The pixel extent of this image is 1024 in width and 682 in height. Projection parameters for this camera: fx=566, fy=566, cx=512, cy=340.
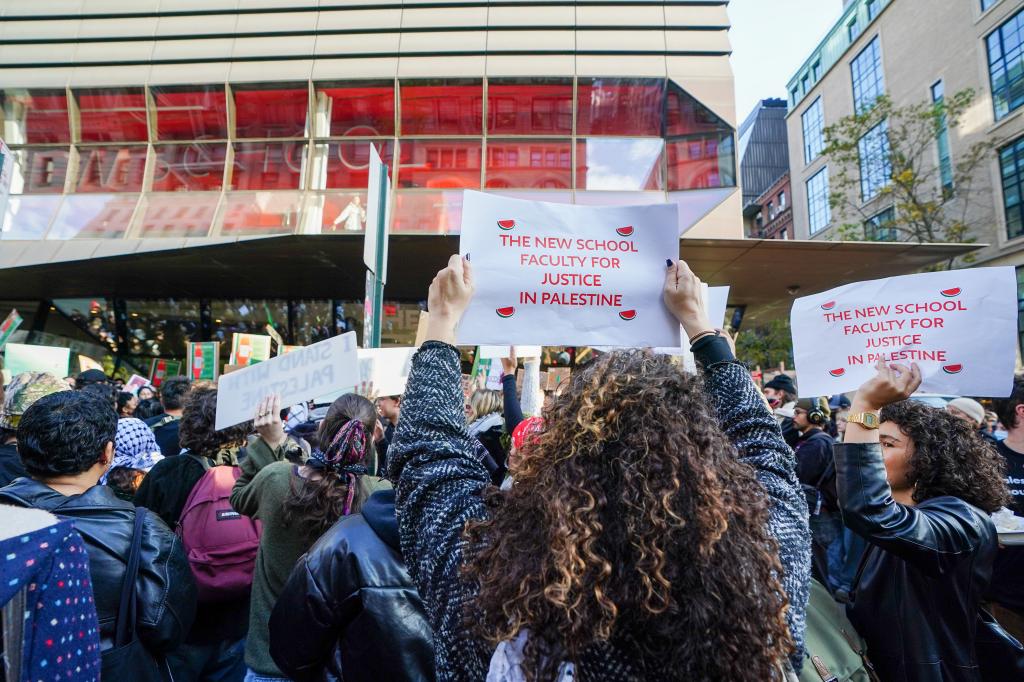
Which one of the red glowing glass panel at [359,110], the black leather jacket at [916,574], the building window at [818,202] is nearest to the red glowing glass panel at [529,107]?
the red glowing glass panel at [359,110]

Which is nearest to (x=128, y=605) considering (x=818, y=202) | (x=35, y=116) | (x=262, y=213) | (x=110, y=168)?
(x=262, y=213)

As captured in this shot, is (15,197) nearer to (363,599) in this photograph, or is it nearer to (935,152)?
(363,599)

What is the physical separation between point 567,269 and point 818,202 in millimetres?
43401

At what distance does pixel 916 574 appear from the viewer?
6.48ft

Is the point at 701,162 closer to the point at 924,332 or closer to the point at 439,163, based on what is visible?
the point at 439,163

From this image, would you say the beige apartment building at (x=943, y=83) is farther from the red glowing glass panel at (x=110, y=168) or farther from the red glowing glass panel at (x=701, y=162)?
the red glowing glass panel at (x=110, y=168)

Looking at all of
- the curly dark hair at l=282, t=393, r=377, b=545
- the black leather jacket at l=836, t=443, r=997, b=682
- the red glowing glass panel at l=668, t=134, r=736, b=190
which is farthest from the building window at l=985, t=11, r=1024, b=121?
the curly dark hair at l=282, t=393, r=377, b=545

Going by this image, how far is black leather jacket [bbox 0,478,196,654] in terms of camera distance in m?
1.84

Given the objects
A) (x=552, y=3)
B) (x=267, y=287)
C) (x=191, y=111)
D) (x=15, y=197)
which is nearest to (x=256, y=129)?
(x=191, y=111)

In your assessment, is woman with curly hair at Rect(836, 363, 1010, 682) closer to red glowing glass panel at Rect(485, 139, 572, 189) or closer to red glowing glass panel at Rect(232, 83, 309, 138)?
red glowing glass panel at Rect(485, 139, 572, 189)

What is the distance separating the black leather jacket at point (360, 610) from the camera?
1797 millimetres

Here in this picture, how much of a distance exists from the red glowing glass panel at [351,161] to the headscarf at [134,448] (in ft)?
33.3

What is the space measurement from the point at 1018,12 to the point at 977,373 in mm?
28632

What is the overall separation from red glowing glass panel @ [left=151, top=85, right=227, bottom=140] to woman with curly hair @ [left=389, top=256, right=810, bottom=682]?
15.0 m
